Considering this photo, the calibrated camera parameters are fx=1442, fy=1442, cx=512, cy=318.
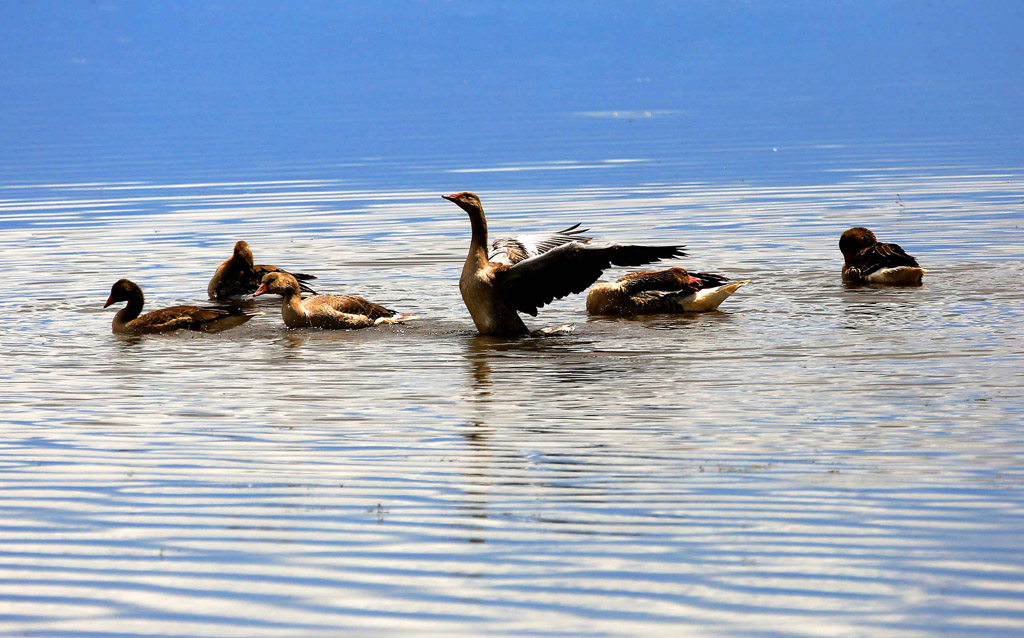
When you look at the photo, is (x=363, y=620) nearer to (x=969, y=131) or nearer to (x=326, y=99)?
(x=969, y=131)

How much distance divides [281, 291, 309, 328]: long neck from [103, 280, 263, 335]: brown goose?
590mm

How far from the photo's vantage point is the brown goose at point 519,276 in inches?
607

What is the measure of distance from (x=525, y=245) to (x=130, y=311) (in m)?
4.67

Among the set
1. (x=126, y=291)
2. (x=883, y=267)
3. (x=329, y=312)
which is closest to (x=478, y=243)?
(x=329, y=312)

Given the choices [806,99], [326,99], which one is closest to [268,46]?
[326,99]

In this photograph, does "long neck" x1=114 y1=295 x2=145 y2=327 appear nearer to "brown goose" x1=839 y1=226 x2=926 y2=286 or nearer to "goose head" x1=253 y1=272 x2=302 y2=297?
"goose head" x1=253 y1=272 x2=302 y2=297

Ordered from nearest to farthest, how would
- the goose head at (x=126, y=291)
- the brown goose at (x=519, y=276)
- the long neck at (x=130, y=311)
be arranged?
1. the brown goose at (x=519, y=276)
2. the long neck at (x=130, y=311)
3. the goose head at (x=126, y=291)

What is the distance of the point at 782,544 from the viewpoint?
7930 millimetres

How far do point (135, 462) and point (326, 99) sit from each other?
78884 mm

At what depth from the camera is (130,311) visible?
55.2ft

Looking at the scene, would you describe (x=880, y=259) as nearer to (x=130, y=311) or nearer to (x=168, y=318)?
(x=168, y=318)

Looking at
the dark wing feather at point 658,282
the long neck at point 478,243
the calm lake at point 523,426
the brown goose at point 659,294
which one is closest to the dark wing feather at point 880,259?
the calm lake at point 523,426

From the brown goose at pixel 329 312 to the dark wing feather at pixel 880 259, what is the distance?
6.10 m

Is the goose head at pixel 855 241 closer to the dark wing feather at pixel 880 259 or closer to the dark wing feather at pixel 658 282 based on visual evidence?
the dark wing feather at pixel 880 259
